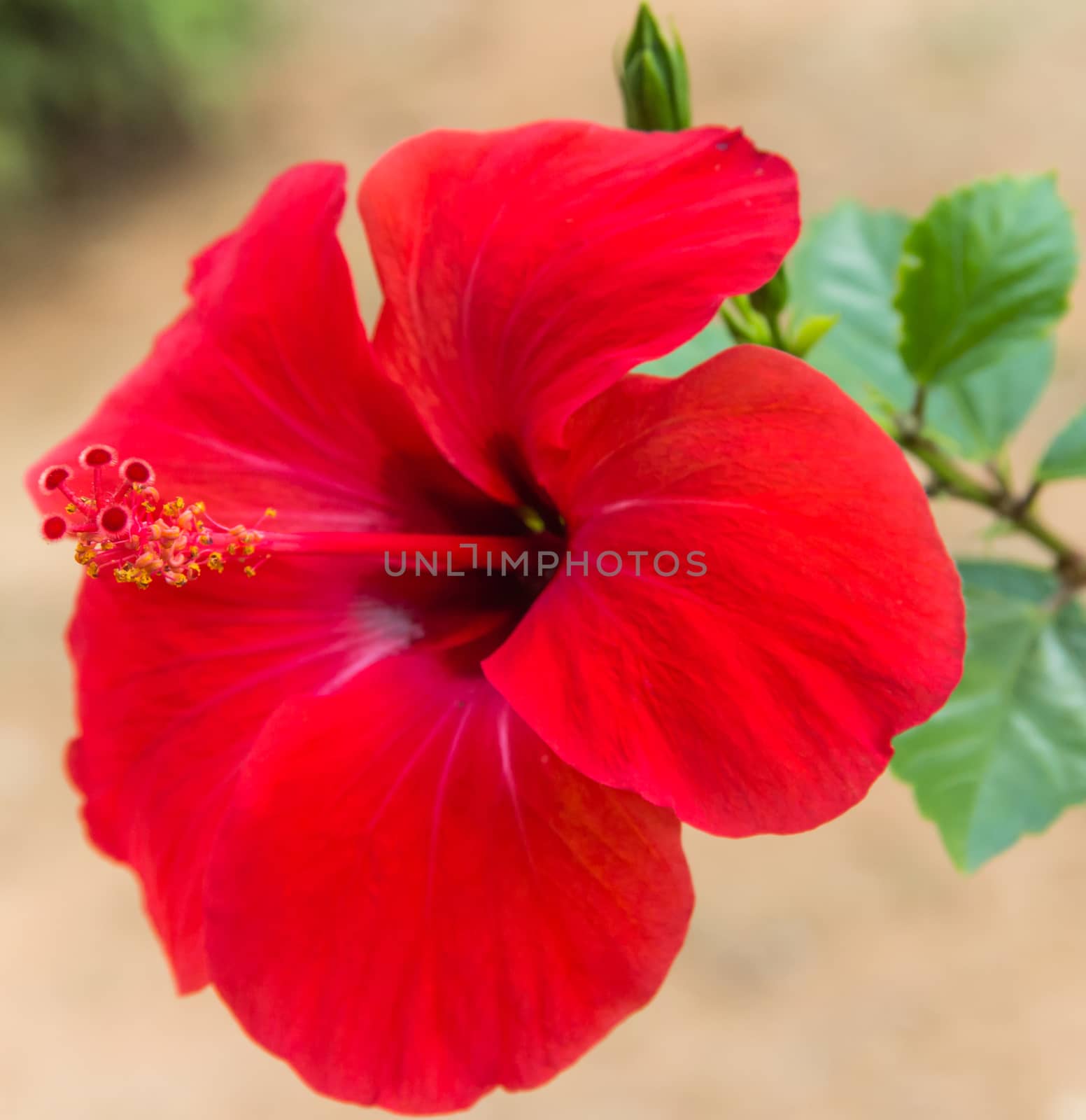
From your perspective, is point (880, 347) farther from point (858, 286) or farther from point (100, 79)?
point (100, 79)

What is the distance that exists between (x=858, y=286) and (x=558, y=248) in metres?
0.69

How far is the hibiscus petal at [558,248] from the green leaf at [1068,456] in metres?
0.52

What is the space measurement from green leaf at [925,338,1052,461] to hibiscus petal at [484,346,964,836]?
23.4 inches

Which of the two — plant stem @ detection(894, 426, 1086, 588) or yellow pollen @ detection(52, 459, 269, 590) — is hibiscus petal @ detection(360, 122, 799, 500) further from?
plant stem @ detection(894, 426, 1086, 588)

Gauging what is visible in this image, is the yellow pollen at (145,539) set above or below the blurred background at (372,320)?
above

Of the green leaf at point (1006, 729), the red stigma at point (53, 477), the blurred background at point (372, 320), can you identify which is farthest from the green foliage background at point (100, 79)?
the green leaf at point (1006, 729)

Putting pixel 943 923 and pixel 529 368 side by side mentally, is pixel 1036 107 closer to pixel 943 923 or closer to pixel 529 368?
pixel 943 923

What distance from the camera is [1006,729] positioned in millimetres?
922

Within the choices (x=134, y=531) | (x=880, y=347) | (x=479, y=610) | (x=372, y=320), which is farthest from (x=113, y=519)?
(x=372, y=320)

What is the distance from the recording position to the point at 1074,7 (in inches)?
146

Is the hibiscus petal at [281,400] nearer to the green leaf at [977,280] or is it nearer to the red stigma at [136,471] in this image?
the red stigma at [136,471]

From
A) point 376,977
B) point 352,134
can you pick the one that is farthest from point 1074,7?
point 376,977

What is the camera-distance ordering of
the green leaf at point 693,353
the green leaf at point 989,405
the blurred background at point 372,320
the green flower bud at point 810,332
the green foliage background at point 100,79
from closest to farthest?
1. the green flower bud at point 810,332
2. the green leaf at point 693,353
3. the green leaf at point 989,405
4. the blurred background at point 372,320
5. the green foliage background at point 100,79

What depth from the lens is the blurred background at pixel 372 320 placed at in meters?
2.45
